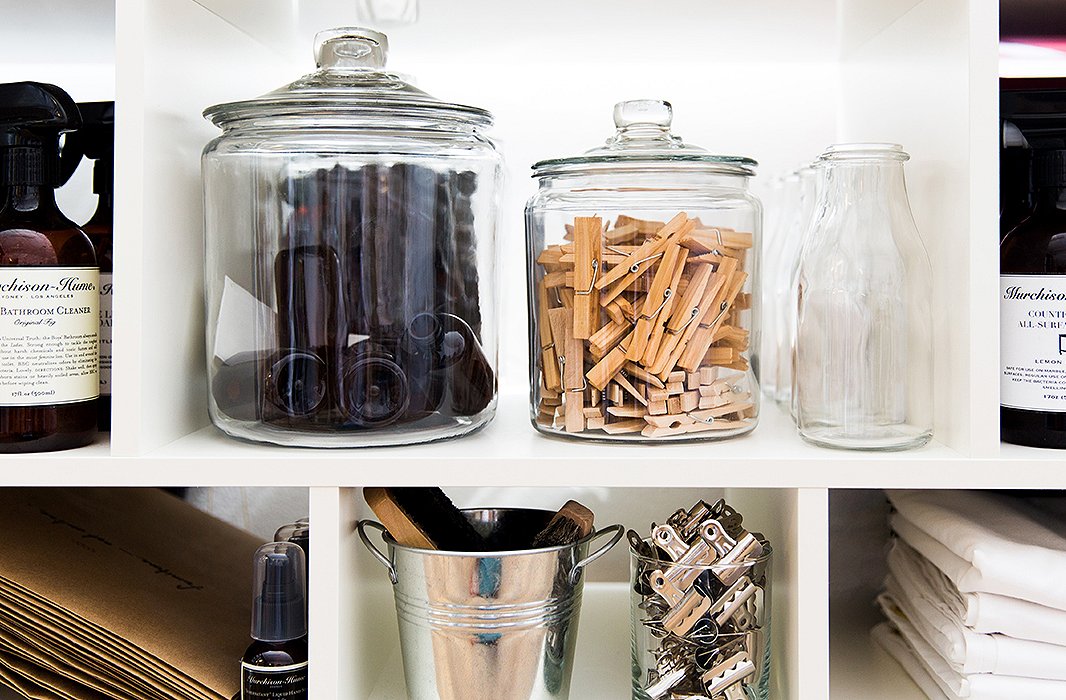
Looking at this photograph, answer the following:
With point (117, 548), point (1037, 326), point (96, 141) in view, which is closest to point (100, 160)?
point (96, 141)

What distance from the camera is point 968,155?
66 centimetres

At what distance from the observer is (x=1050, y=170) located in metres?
0.72

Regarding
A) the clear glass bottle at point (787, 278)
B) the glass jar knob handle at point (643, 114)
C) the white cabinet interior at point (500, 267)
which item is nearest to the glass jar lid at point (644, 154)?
the glass jar knob handle at point (643, 114)

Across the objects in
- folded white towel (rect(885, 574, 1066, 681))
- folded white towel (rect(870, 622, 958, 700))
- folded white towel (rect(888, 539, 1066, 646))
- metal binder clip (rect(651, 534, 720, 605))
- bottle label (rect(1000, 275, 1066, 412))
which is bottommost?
folded white towel (rect(870, 622, 958, 700))

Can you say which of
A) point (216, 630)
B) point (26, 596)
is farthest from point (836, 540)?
point (26, 596)

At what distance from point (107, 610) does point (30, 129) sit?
369 millimetres

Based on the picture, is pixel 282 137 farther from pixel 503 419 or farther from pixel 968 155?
pixel 968 155

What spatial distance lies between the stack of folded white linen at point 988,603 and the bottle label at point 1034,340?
4.4 inches

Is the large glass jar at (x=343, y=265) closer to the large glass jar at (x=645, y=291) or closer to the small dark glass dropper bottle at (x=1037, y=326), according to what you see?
the large glass jar at (x=645, y=291)

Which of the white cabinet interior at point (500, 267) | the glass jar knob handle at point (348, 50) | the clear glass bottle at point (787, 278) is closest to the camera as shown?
the white cabinet interior at point (500, 267)

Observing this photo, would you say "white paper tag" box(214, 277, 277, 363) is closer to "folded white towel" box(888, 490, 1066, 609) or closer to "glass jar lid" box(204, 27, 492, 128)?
A: "glass jar lid" box(204, 27, 492, 128)

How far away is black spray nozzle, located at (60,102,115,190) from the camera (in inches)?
32.7

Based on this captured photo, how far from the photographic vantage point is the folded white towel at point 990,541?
68 cm

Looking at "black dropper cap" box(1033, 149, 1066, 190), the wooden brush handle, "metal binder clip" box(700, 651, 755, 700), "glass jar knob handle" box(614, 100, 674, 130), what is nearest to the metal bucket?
the wooden brush handle
